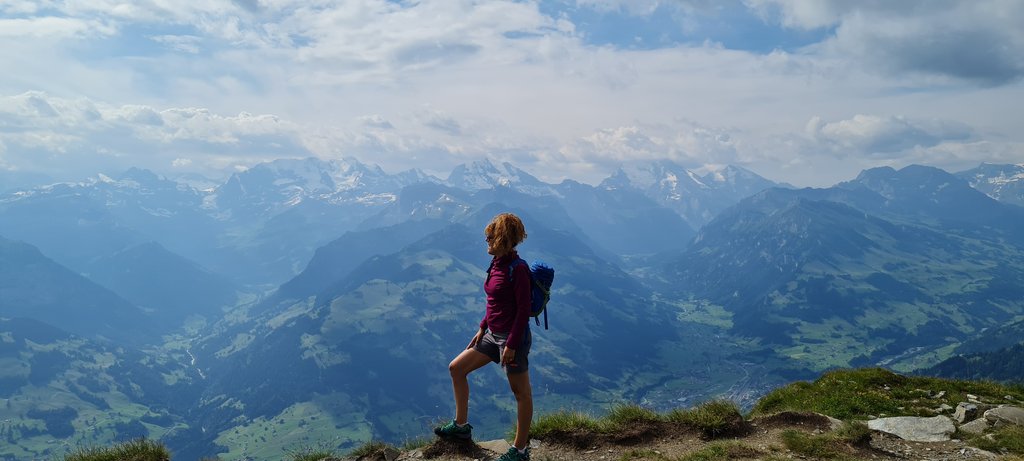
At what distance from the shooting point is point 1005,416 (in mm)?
12836

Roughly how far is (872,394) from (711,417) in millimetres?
6282

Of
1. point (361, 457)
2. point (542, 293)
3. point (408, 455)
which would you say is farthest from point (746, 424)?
point (361, 457)

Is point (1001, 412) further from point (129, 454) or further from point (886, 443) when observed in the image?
point (129, 454)

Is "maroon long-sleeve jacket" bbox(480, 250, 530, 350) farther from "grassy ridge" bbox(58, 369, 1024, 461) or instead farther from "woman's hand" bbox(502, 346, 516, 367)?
"grassy ridge" bbox(58, 369, 1024, 461)

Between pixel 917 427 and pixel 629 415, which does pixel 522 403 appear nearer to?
pixel 629 415

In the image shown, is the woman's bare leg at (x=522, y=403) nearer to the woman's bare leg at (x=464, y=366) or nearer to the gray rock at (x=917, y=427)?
the woman's bare leg at (x=464, y=366)

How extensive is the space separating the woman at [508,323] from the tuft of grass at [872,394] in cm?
838

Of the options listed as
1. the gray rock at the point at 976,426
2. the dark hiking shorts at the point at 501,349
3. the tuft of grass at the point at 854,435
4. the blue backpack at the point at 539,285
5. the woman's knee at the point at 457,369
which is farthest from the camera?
the gray rock at the point at 976,426

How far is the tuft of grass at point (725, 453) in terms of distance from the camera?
10133 mm

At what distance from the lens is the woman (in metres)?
8.80

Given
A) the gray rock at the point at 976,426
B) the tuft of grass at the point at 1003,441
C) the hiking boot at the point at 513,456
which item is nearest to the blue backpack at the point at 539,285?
the hiking boot at the point at 513,456

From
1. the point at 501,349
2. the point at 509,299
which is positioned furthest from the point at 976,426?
the point at 509,299

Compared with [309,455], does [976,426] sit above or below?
above

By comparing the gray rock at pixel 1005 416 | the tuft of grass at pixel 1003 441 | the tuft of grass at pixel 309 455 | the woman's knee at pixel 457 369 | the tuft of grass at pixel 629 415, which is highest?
the woman's knee at pixel 457 369
